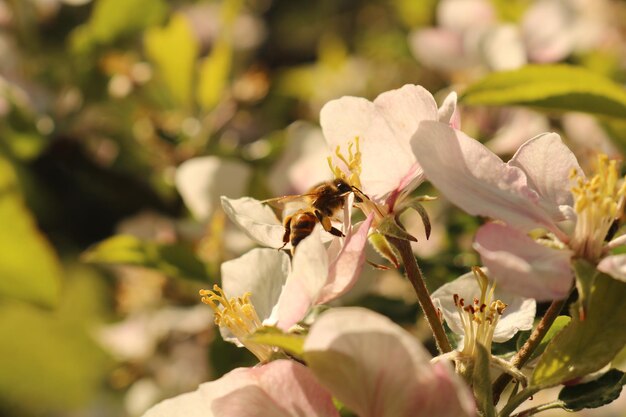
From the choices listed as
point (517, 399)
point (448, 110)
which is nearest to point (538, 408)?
point (517, 399)

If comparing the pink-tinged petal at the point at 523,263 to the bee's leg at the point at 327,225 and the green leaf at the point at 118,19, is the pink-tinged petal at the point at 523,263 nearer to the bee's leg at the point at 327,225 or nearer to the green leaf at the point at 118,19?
the bee's leg at the point at 327,225

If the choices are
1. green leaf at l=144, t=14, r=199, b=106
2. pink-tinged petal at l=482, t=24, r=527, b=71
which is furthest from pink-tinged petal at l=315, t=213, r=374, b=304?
green leaf at l=144, t=14, r=199, b=106

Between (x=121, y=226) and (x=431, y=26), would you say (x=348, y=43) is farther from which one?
(x=121, y=226)

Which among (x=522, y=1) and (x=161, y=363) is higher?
(x=522, y=1)

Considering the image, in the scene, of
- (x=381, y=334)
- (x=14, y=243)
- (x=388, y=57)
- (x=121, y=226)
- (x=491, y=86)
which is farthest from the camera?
(x=388, y=57)

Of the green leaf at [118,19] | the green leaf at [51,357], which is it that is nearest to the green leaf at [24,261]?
the green leaf at [118,19]

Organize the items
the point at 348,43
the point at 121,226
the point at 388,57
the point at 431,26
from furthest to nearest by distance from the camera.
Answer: the point at 348,43, the point at 388,57, the point at 431,26, the point at 121,226

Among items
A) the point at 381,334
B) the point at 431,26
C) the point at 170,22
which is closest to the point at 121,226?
the point at 170,22

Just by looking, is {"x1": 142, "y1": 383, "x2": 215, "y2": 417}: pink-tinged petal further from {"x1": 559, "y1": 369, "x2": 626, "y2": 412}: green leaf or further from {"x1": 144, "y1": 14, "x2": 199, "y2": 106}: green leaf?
{"x1": 144, "y1": 14, "x2": 199, "y2": 106}: green leaf
